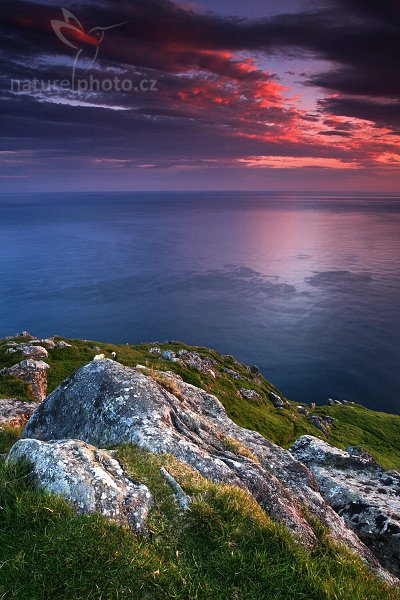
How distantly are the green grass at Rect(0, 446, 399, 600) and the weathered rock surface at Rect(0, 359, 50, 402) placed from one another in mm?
21692

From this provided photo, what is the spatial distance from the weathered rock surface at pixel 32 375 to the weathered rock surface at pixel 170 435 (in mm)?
15319

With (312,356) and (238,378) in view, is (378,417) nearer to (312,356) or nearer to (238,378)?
(238,378)

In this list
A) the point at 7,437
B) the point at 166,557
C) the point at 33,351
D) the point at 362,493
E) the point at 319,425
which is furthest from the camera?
the point at 319,425

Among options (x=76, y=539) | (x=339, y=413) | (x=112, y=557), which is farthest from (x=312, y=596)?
(x=339, y=413)

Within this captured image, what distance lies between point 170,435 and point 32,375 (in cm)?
2282

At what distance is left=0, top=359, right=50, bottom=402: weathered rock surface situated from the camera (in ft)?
96.2

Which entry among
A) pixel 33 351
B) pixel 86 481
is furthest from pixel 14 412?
pixel 33 351

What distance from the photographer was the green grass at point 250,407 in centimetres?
3894

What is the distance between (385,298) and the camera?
185125mm

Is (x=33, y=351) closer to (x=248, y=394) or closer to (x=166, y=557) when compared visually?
(x=248, y=394)

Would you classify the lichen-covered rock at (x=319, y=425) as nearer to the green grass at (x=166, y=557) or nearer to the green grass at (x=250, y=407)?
the green grass at (x=250, y=407)

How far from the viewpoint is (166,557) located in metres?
8.04

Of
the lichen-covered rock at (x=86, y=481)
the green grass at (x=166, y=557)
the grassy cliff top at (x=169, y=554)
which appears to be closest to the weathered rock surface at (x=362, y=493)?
the grassy cliff top at (x=169, y=554)

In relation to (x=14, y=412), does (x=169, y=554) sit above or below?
above
